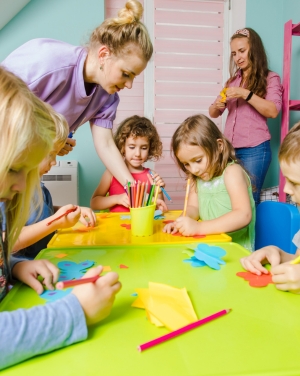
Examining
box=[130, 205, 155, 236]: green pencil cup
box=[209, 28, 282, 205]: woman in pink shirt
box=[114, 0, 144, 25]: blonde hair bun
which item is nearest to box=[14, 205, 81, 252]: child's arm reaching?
box=[130, 205, 155, 236]: green pencil cup

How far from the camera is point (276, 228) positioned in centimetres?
137

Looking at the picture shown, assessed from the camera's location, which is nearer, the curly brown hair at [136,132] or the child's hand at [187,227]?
the child's hand at [187,227]

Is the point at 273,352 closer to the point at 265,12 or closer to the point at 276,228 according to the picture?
the point at 276,228

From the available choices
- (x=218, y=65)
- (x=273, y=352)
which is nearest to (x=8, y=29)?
(x=218, y=65)

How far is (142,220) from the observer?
0.90 meters

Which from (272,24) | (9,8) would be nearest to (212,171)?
(9,8)

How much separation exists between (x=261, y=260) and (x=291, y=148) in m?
0.24

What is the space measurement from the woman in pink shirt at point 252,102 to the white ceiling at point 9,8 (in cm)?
127

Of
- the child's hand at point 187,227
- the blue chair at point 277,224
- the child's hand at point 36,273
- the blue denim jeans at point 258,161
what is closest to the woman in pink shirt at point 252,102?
the blue denim jeans at point 258,161

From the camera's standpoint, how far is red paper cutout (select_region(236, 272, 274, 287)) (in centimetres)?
58

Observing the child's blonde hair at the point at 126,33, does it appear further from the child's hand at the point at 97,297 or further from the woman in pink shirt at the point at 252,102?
the woman in pink shirt at the point at 252,102

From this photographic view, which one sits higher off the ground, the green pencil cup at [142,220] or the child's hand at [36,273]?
the green pencil cup at [142,220]

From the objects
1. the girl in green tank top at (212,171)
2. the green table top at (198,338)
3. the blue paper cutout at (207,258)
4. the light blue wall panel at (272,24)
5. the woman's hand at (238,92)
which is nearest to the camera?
the green table top at (198,338)

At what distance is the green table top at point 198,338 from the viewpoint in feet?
1.20
